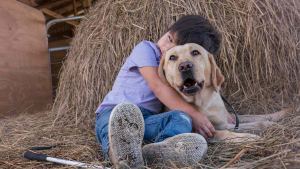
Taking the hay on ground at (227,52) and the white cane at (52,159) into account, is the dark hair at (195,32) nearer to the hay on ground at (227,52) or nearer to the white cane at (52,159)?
the hay on ground at (227,52)

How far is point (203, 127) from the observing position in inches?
74.3

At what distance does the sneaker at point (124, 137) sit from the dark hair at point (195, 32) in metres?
1.08

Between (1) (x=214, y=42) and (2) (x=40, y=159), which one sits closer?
(2) (x=40, y=159)

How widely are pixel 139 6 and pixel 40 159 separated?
90.8 inches

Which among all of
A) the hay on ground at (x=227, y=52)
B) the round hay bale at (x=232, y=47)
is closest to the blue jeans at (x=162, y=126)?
the hay on ground at (x=227, y=52)

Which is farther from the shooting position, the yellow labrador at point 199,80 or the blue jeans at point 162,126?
the yellow labrador at point 199,80

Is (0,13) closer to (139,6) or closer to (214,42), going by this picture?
(139,6)

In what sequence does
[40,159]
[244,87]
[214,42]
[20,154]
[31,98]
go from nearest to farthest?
[40,159] < [20,154] < [214,42] < [244,87] < [31,98]

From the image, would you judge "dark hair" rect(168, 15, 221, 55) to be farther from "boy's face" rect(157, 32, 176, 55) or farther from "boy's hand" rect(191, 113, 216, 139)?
"boy's hand" rect(191, 113, 216, 139)

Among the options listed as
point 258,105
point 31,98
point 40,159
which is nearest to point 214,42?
point 258,105

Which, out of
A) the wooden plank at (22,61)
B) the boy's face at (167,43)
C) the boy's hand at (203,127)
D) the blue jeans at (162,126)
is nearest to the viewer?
the blue jeans at (162,126)

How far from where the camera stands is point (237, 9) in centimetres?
299

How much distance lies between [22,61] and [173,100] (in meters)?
3.13

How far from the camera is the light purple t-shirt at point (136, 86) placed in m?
2.20
